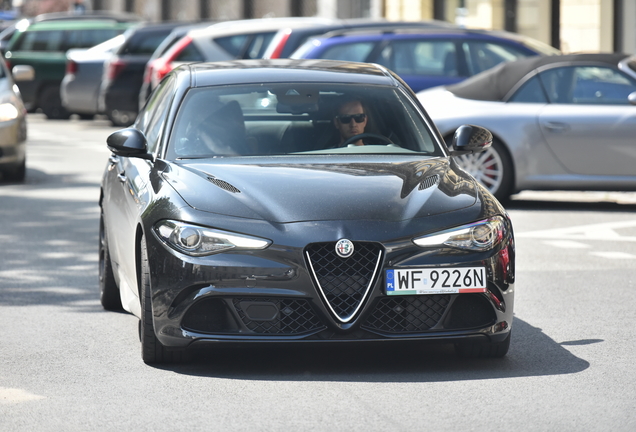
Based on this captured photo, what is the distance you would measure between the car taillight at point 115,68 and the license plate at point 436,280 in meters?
16.7

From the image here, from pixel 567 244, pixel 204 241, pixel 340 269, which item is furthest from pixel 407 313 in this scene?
pixel 567 244

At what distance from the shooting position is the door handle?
11.4m

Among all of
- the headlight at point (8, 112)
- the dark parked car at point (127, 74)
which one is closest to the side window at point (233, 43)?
the dark parked car at point (127, 74)

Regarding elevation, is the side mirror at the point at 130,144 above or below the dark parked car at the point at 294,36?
above

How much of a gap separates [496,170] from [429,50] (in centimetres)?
350

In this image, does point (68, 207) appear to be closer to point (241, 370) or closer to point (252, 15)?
point (241, 370)

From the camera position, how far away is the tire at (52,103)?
2547cm

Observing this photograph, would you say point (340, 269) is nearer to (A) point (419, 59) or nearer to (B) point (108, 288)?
(B) point (108, 288)

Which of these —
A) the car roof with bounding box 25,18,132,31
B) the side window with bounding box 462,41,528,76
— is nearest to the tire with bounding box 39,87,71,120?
the car roof with bounding box 25,18,132,31

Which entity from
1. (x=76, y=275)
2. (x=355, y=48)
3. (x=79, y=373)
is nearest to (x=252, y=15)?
(x=355, y=48)

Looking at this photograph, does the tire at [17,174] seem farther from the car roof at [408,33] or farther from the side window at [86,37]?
the side window at [86,37]

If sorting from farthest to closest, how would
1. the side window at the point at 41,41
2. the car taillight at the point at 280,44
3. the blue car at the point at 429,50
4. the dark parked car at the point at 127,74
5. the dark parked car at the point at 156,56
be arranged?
the side window at the point at 41,41 → the dark parked car at the point at 127,74 → the dark parked car at the point at 156,56 → the car taillight at the point at 280,44 → the blue car at the point at 429,50

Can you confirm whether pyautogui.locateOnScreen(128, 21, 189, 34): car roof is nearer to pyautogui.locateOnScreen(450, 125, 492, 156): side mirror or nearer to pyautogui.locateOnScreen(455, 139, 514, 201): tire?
pyautogui.locateOnScreen(455, 139, 514, 201): tire

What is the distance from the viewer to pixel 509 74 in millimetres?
12086
